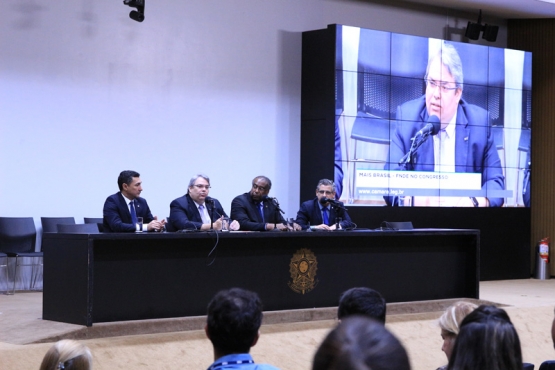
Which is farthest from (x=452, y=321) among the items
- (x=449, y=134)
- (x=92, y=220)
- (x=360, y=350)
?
(x=449, y=134)

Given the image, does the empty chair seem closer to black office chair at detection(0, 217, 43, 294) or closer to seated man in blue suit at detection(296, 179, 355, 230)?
black office chair at detection(0, 217, 43, 294)

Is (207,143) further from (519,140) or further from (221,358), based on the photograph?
(221,358)

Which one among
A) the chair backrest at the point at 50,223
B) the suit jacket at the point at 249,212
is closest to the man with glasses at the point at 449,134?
the suit jacket at the point at 249,212

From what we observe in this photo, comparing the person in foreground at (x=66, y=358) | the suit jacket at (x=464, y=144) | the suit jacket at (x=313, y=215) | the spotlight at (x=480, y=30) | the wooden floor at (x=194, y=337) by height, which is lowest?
the wooden floor at (x=194, y=337)

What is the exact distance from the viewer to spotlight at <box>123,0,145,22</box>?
8.99 meters

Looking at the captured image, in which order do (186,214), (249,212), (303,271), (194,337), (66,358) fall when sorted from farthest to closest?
(249,212) → (303,271) → (186,214) → (194,337) → (66,358)

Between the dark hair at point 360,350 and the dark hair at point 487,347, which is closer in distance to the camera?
the dark hair at point 360,350

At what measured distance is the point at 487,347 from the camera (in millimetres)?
2051

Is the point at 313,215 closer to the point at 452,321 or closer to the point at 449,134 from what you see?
the point at 449,134

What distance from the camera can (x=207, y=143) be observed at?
33.8ft

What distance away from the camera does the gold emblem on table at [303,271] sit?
705 centimetres

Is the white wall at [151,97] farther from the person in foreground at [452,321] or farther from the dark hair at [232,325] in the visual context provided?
the dark hair at [232,325]

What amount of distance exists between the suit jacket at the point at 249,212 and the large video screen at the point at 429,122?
3059 mm

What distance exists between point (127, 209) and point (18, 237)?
260cm
